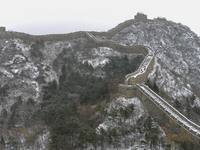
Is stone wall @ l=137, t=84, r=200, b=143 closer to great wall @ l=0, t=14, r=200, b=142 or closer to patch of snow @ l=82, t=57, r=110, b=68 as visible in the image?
great wall @ l=0, t=14, r=200, b=142

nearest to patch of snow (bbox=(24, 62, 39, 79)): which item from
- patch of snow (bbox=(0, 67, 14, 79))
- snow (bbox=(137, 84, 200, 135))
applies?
patch of snow (bbox=(0, 67, 14, 79))

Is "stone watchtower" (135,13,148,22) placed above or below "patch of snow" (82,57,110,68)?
above

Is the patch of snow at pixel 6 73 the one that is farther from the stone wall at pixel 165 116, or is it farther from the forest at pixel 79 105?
the stone wall at pixel 165 116

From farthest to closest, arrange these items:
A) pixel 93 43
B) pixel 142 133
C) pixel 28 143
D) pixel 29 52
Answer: pixel 93 43
pixel 29 52
pixel 28 143
pixel 142 133

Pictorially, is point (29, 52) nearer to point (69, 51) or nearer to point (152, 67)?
point (69, 51)

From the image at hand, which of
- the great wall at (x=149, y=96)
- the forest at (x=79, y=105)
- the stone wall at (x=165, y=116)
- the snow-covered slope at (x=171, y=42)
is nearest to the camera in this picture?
the stone wall at (x=165, y=116)

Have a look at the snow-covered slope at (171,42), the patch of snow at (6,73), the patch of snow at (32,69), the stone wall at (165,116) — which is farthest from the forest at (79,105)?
the snow-covered slope at (171,42)

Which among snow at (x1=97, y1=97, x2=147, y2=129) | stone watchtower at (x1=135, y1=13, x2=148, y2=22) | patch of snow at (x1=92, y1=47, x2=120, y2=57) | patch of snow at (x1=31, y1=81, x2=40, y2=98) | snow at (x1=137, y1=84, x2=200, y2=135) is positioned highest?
stone watchtower at (x1=135, y1=13, x2=148, y2=22)

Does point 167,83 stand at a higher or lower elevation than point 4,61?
lower

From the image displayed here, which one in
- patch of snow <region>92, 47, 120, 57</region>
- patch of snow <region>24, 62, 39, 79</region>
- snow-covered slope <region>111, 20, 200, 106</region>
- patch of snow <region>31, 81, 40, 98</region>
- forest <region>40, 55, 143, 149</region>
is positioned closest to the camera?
forest <region>40, 55, 143, 149</region>

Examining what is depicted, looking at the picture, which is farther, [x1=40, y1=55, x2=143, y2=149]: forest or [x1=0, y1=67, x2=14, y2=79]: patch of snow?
[x1=0, y1=67, x2=14, y2=79]: patch of snow

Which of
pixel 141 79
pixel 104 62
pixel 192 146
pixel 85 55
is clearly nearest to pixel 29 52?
pixel 85 55
